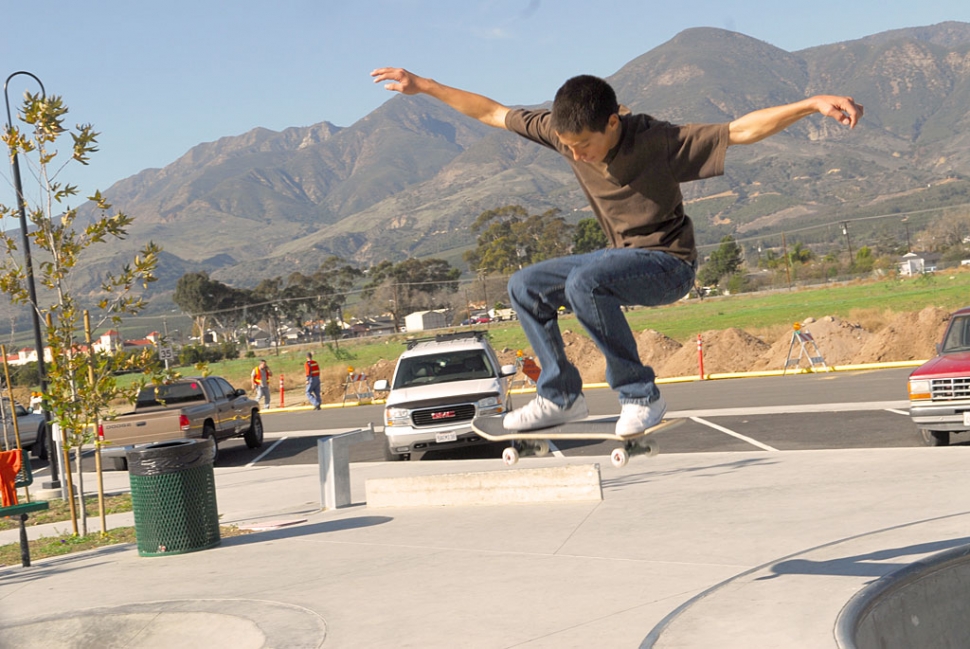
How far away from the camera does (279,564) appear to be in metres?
8.88

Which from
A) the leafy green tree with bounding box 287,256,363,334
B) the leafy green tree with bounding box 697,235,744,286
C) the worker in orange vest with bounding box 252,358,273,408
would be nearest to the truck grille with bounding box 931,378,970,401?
the worker in orange vest with bounding box 252,358,273,408

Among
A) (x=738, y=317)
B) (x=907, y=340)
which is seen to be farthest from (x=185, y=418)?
(x=738, y=317)

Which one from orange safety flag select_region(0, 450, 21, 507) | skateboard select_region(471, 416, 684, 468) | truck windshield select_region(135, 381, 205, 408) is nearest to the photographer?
skateboard select_region(471, 416, 684, 468)

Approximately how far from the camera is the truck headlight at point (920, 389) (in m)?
12.1

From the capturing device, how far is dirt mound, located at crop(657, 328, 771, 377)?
31.9 meters

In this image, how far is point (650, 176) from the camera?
5004 mm

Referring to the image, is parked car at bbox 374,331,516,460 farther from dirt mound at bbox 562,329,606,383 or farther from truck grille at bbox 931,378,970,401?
dirt mound at bbox 562,329,606,383

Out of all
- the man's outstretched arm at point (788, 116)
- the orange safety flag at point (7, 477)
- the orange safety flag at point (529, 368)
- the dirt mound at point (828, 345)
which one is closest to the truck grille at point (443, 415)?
the orange safety flag at point (7, 477)

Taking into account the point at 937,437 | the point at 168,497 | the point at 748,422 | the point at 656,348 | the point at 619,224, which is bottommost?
the point at 748,422

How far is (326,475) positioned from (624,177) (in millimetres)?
7859

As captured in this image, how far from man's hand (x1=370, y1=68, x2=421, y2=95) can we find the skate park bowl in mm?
3964

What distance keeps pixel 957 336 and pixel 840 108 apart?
9.93 m

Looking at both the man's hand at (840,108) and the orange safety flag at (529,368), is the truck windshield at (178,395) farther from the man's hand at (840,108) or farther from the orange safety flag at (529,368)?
the man's hand at (840,108)

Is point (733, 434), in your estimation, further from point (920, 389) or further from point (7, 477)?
point (7, 477)
